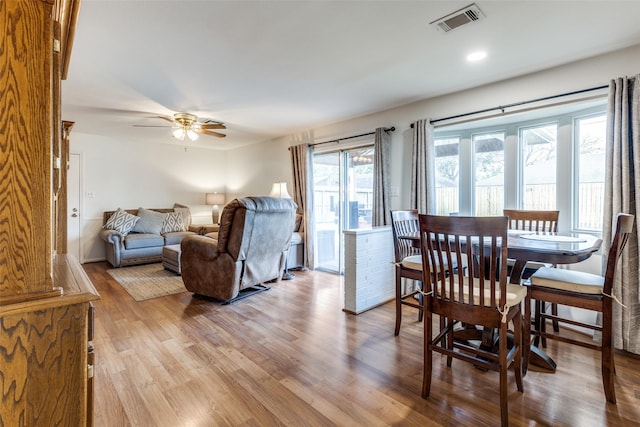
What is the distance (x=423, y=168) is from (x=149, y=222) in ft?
16.3

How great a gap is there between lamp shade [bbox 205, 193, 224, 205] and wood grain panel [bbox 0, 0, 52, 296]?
6150mm

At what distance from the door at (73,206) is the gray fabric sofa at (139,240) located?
16.7 inches

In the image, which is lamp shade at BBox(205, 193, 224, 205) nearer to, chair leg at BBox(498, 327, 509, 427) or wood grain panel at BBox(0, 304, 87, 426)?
wood grain panel at BBox(0, 304, 87, 426)

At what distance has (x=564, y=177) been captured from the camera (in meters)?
2.89

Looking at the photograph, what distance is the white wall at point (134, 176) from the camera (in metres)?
5.55

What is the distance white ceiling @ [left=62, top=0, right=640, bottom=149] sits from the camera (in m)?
1.96

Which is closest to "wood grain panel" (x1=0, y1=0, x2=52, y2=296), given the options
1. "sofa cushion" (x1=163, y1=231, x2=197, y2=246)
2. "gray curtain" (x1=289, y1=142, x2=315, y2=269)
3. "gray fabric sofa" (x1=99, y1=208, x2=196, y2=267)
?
"gray curtain" (x1=289, y1=142, x2=315, y2=269)

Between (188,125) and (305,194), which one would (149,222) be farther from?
(305,194)

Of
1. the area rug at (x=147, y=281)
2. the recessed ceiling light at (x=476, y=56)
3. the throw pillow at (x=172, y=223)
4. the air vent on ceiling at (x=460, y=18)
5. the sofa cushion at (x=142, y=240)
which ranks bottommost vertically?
the area rug at (x=147, y=281)

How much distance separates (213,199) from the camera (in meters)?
6.84

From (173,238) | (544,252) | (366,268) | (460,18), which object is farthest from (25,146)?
(173,238)

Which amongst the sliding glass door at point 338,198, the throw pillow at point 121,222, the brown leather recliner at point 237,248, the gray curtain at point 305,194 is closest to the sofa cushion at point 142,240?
the throw pillow at point 121,222

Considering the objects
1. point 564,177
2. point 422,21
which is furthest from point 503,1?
point 564,177

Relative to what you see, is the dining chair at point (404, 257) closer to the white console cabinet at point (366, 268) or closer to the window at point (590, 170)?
the white console cabinet at point (366, 268)
